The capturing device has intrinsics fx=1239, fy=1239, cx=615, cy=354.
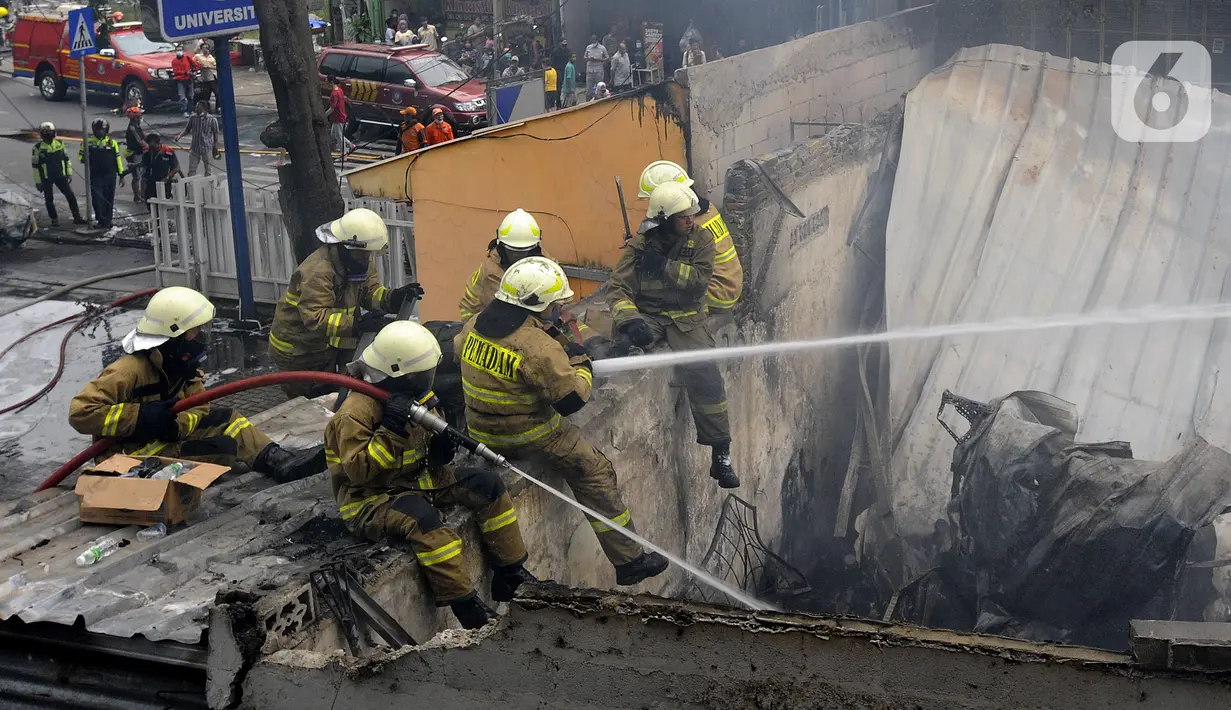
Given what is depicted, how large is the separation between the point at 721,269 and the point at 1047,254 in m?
4.49

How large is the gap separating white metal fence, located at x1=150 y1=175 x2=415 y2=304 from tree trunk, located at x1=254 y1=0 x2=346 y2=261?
957 mm

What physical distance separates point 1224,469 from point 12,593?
5869 millimetres

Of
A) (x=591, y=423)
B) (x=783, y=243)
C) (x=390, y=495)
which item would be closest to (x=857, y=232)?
(x=783, y=243)

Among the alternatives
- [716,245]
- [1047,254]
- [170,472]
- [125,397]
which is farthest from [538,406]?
[1047,254]

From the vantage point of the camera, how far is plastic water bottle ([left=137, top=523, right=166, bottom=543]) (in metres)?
5.17

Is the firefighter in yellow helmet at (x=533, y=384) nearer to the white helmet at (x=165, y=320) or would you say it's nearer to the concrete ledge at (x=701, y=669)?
the white helmet at (x=165, y=320)

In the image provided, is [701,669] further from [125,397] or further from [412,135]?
[412,135]

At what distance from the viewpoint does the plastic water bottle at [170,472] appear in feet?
17.2

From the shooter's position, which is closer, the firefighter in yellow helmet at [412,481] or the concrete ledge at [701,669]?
the concrete ledge at [701,669]

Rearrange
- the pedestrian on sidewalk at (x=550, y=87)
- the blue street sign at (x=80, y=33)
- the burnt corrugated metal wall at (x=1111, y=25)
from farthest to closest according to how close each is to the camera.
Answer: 1. the pedestrian on sidewalk at (x=550, y=87)
2. the blue street sign at (x=80, y=33)
3. the burnt corrugated metal wall at (x=1111, y=25)

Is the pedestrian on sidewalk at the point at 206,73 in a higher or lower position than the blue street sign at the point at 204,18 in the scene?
lower

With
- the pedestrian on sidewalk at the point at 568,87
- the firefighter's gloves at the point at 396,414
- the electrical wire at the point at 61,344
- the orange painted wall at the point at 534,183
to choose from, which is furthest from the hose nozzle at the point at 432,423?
the pedestrian on sidewalk at the point at 568,87

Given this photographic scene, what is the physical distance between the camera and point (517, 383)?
5.43 m

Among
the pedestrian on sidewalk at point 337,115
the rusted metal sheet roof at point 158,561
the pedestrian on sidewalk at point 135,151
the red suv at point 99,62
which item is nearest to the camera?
the rusted metal sheet roof at point 158,561
